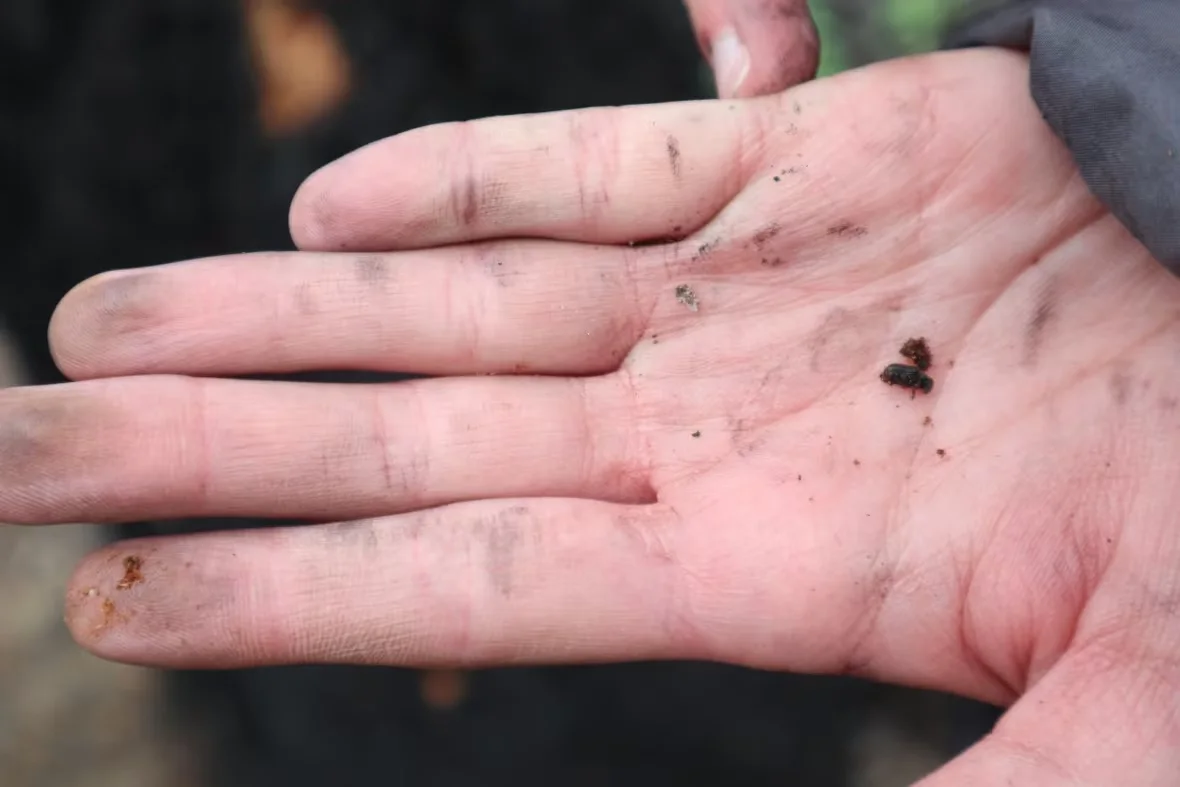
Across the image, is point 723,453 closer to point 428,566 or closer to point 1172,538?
point 428,566

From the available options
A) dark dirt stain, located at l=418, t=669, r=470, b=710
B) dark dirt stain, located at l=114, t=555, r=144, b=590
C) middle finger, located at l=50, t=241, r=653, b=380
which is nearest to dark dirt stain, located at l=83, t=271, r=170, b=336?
middle finger, located at l=50, t=241, r=653, b=380

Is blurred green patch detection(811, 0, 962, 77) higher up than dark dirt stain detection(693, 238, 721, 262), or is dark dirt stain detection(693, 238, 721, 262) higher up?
blurred green patch detection(811, 0, 962, 77)

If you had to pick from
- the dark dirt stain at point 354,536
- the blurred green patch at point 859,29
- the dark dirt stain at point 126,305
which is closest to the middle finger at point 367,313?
the dark dirt stain at point 126,305

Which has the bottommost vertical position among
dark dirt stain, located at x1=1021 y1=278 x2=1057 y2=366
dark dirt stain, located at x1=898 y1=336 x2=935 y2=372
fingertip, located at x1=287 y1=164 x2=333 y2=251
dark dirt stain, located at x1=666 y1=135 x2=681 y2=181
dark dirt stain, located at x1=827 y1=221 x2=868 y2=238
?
dark dirt stain, located at x1=898 y1=336 x2=935 y2=372

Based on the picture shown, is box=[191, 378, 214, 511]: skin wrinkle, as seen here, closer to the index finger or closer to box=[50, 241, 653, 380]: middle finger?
box=[50, 241, 653, 380]: middle finger

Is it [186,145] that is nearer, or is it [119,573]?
[119,573]

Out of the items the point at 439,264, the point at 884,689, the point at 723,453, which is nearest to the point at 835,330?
the point at 723,453

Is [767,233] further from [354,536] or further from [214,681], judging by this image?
[214,681]
